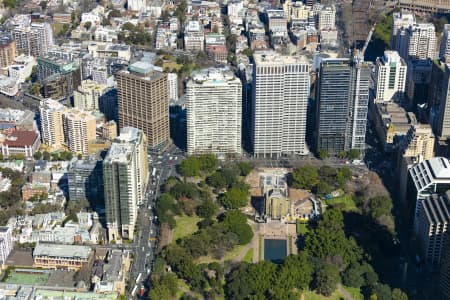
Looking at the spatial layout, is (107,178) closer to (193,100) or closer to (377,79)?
(193,100)

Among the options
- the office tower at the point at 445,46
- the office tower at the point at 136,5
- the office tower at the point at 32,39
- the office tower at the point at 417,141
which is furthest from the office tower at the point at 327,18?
the office tower at the point at 417,141

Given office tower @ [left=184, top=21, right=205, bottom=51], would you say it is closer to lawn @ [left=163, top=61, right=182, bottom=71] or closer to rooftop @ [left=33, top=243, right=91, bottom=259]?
lawn @ [left=163, top=61, right=182, bottom=71]

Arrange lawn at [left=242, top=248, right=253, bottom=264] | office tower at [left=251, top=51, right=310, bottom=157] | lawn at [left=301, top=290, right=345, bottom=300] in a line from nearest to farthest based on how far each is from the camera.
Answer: lawn at [left=301, top=290, right=345, bottom=300]
lawn at [left=242, top=248, right=253, bottom=264]
office tower at [left=251, top=51, right=310, bottom=157]

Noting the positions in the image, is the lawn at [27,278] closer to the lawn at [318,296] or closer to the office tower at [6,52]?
the lawn at [318,296]

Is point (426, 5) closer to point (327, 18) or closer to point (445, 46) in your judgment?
point (327, 18)

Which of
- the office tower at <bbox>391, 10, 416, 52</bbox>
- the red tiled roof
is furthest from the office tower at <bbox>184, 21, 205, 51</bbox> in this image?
the red tiled roof

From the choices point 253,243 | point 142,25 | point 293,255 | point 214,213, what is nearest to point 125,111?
point 214,213
